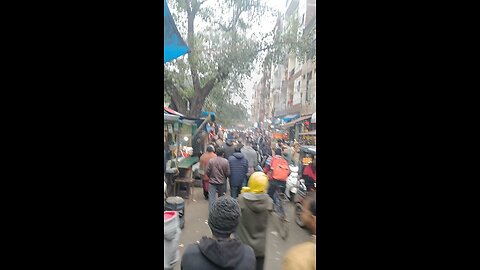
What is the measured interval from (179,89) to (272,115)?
299 cm

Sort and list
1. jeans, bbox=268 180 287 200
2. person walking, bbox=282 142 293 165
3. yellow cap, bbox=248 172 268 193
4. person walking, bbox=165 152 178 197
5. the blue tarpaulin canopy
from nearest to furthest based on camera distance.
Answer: the blue tarpaulin canopy → yellow cap, bbox=248 172 268 193 → person walking, bbox=165 152 178 197 → jeans, bbox=268 180 287 200 → person walking, bbox=282 142 293 165

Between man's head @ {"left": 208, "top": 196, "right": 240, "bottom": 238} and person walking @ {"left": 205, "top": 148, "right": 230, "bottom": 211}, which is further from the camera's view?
person walking @ {"left": 205, "top": 148, "right": 230, "bottom": 211}

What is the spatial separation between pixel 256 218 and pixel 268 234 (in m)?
1.30

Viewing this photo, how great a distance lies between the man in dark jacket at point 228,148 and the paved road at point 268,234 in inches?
32.9

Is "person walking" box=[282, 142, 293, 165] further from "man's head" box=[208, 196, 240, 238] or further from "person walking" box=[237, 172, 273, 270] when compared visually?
"man's head" box=[208, 196, 240, 238]

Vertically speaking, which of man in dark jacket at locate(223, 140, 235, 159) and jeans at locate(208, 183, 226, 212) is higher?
man in dark jacket at locate(223, 140, 235, 159)

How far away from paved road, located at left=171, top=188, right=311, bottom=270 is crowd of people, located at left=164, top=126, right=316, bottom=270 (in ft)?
1.09

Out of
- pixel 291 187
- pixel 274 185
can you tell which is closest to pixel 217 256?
pixel 274 185

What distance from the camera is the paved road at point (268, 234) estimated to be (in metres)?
2.77

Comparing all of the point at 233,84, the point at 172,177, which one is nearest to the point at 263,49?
the point at 233,84

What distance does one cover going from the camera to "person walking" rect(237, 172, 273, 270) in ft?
6.87

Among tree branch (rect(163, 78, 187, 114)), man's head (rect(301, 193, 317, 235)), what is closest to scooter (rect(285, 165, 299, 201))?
tree branch (rect(163, 78, 187, 114))

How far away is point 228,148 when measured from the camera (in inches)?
182

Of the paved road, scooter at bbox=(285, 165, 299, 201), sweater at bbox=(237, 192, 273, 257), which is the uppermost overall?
sweater at bbox=(237, 192, 273, 257)
